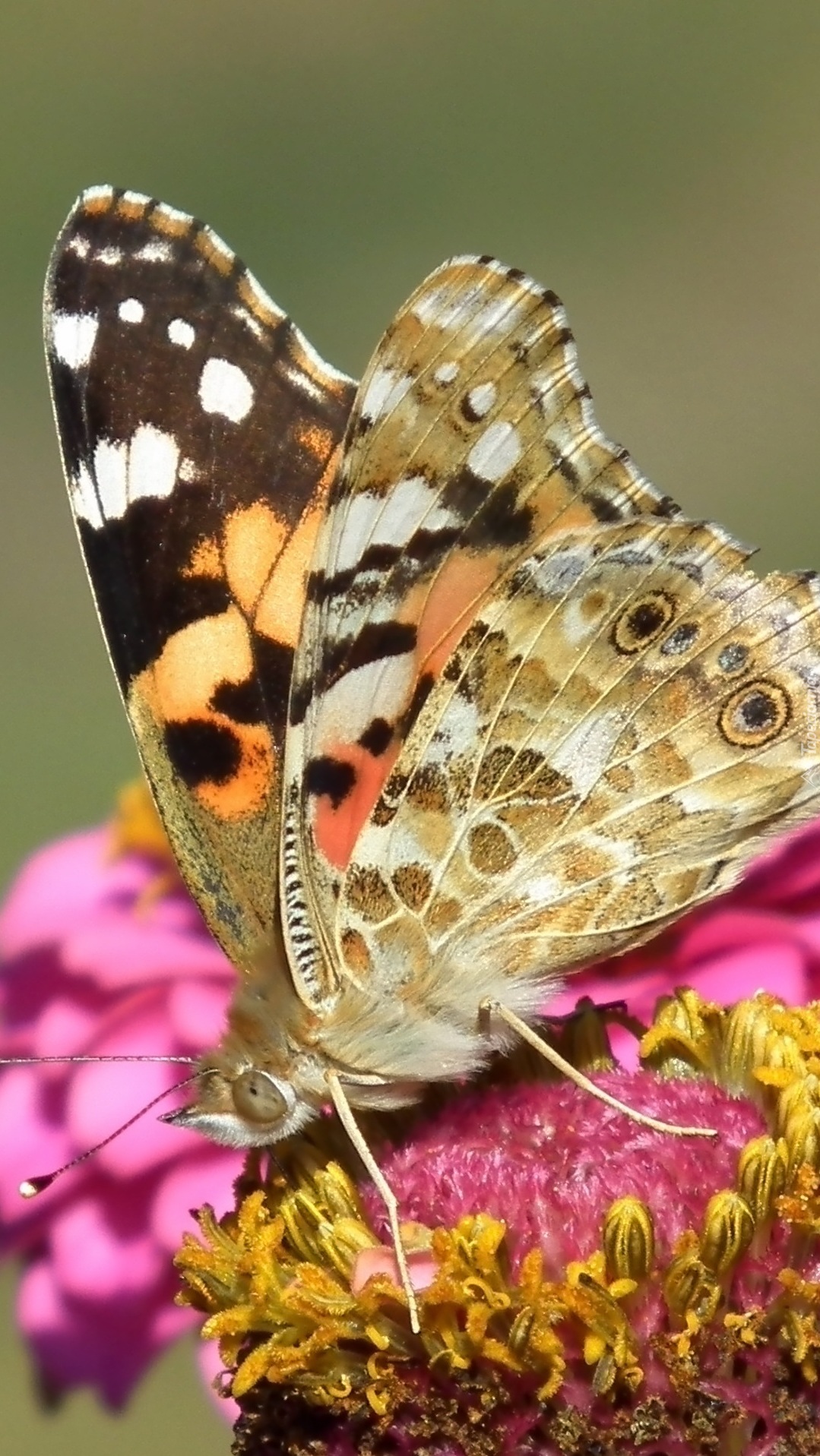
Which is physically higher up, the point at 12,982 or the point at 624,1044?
the point at 12,982

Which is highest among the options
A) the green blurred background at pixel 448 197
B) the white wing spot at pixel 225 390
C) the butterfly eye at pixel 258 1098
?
the green blurred background at pixel 448 197

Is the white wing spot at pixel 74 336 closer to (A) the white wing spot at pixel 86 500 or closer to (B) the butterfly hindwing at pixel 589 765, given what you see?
(A) the white wing spot at pixel 86 500

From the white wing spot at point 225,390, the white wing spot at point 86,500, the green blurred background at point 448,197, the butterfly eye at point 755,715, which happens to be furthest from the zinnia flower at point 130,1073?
the green blurred background at point 448,197

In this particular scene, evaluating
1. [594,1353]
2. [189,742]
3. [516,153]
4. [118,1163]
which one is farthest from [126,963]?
[516,153]

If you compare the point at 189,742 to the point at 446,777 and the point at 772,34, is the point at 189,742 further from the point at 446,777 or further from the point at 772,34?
the point at 772,34

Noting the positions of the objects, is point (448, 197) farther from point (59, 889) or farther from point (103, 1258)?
point (103, 1258)

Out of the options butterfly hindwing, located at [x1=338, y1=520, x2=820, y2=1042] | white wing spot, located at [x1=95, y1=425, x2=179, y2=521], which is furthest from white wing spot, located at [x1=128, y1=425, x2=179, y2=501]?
butterfly hindwing, located at [x1=338, y1=520, x2=820, y2=1042]
